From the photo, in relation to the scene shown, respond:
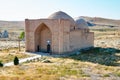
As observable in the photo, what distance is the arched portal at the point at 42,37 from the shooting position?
33069 millimetres

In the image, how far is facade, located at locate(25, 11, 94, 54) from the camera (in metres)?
30.2

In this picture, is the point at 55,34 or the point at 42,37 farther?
the point at 42,37

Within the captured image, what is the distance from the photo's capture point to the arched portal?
1302 inches

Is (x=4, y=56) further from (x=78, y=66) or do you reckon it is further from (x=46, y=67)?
(x=78, y=66)

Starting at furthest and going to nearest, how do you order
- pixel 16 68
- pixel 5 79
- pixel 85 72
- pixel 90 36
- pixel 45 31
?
pixel 90 36 → pixel 45 31 → pixel 16 68 → pixel 85 72 → pixel 5 79

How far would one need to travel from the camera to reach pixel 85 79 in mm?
16500

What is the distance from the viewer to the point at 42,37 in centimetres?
Answer: 3397

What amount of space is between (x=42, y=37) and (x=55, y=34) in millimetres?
4190

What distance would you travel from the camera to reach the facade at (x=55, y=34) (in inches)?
1187

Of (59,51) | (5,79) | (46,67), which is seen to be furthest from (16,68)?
(59,51)

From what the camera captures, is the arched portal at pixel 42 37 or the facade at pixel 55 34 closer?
the facade at pixel 55 34

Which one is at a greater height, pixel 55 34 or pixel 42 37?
pixel 55 34

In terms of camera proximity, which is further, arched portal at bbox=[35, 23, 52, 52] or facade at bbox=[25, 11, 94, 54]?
arched portal at bbox=[35, 23, 52, 52]

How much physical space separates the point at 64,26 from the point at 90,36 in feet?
31.3
